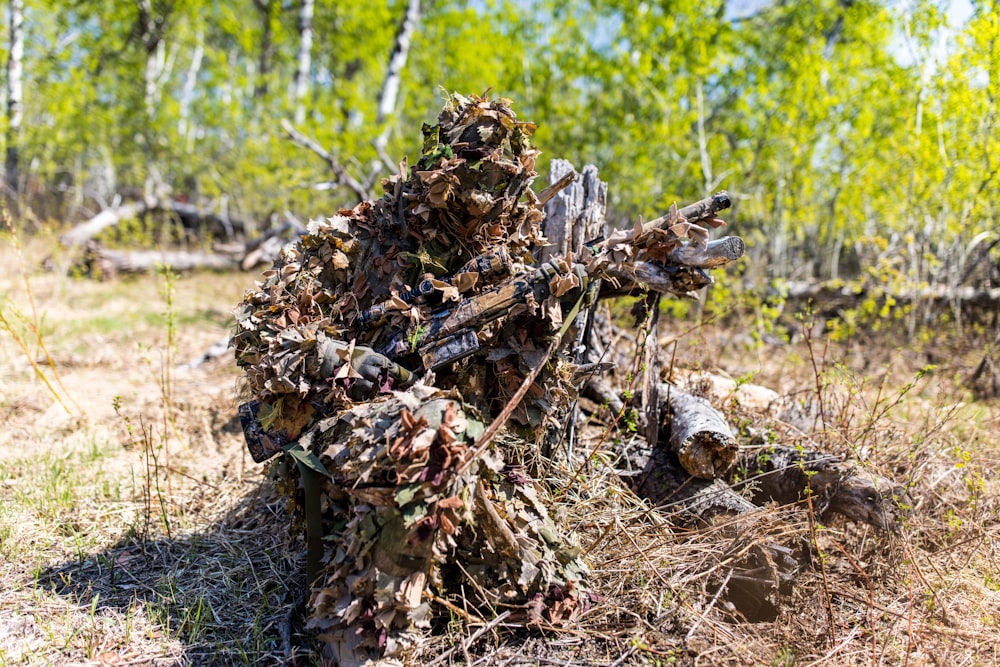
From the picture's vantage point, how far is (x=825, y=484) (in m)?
2.90

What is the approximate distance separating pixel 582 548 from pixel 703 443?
0.85 m

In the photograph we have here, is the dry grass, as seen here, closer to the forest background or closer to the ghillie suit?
the forest background

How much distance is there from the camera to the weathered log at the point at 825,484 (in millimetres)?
2756

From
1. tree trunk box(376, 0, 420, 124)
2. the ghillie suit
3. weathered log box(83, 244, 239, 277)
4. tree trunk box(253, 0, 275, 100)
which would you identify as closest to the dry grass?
the ghillie suit

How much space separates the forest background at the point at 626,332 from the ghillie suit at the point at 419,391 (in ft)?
1.08

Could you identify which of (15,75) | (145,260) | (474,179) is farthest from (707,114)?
(15,75)

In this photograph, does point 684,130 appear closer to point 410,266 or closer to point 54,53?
point 410,266

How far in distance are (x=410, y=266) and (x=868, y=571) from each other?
2.67 meters

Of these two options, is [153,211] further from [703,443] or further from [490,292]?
[703,443]

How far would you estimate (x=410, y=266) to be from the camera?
2426 millimetres

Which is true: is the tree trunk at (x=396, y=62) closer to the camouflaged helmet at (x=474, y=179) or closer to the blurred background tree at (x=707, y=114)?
the blurred background tree at (x=707, y=114)

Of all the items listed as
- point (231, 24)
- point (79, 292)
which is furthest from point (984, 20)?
point (231, 24)

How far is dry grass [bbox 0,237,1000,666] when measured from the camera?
214 centimetres

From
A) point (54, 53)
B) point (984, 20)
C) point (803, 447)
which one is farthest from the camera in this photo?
point (54, 53)
